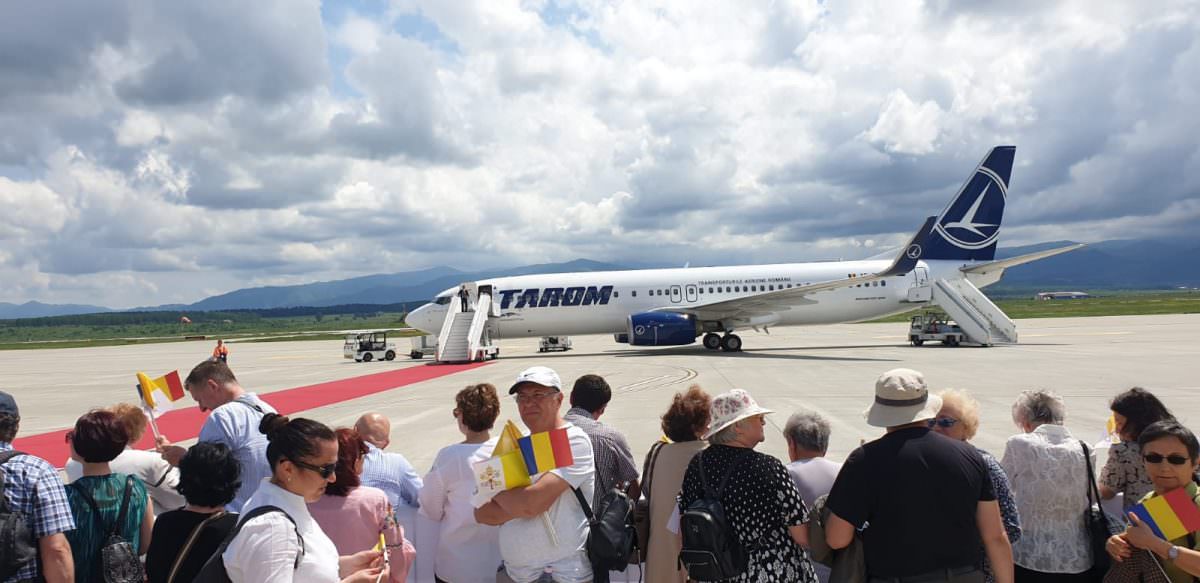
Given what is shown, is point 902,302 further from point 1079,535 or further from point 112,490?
point 112,490

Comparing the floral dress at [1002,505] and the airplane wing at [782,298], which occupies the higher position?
the airplane wing at [782,298]

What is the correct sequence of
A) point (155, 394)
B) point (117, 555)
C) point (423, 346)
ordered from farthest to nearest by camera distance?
point (423, 346)
point (155, 394)
point (117, 555)

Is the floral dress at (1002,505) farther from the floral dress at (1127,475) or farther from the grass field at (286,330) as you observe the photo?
the grass field at (286,330)

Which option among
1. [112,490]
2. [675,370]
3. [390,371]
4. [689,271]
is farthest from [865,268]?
[112,490]

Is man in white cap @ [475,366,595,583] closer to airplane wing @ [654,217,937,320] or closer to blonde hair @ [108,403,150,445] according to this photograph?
blonde hair @ [108,403,150,445]

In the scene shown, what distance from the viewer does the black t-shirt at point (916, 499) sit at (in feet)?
11.3

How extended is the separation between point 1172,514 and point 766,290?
2812 cm

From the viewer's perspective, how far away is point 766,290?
103 ft

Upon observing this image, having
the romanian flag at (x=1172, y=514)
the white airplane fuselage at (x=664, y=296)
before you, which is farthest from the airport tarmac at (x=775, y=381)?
the romanian flag at (x=1172, y=514)

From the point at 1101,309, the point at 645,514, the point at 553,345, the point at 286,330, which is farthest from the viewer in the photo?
the point at 286,330

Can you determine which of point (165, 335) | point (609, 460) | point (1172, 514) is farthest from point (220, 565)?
point (165, 335)

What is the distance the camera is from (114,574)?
371cm

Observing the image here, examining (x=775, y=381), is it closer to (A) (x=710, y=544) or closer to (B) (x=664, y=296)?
(B) (x=664, y=296)

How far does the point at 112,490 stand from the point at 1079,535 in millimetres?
5296
